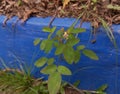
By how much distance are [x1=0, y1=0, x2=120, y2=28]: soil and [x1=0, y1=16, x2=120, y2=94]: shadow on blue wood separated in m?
0.06

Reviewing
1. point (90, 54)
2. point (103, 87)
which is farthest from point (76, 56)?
point (103, 87)

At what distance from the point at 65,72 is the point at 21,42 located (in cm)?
53

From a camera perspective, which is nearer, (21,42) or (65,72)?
(65,72)

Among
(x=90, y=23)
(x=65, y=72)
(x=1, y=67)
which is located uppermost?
(x=90, y=23)

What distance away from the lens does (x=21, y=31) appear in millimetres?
2158

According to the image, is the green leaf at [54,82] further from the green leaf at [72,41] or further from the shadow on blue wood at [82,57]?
the shadow on blue wood at [82,57]

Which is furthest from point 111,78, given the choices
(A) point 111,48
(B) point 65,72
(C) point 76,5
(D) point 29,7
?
(D) point 29,7

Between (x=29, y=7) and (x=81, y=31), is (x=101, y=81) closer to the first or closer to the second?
(x=81, y=31)

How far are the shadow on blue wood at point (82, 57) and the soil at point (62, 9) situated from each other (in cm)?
6

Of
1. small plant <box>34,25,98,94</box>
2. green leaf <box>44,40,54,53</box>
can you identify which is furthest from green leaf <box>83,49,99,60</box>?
green leaf <box>44,40,54,53</box>

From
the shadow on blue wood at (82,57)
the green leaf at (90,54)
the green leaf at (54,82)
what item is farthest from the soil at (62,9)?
the green leaf at (54,82)

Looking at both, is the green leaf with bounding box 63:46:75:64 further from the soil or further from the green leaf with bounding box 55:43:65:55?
the soil

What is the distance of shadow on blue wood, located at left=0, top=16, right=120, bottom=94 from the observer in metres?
1.95

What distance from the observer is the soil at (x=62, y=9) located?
201 cm
